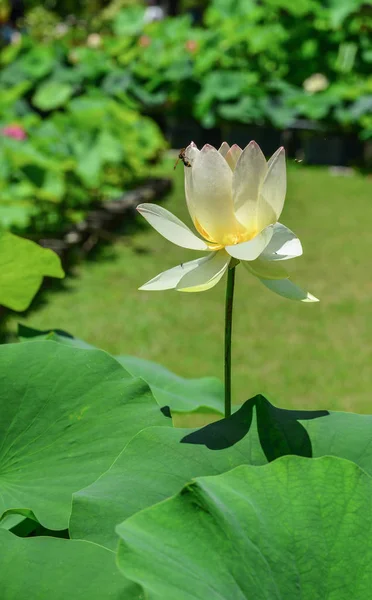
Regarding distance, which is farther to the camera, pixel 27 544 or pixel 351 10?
pixel 351 10

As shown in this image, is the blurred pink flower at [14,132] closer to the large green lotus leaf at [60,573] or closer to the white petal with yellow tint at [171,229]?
the white petal with yellow tint at [171,229]

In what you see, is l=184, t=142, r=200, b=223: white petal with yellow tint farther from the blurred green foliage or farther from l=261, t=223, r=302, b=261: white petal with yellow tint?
the blurred green foliage

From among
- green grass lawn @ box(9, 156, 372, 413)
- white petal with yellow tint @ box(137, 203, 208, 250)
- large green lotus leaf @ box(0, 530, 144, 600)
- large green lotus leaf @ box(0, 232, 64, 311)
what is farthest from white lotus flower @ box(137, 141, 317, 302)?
green grass lawn @ box(9, 156, 372, 413)

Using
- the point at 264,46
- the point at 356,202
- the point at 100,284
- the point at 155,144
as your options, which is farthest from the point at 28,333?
the point at 264,46

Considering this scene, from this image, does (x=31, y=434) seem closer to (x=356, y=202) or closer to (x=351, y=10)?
(x=356, y=202)

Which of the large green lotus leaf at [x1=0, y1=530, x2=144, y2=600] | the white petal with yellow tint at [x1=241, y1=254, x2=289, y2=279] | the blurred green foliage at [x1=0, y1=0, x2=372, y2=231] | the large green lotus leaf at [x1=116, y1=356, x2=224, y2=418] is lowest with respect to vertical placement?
the blurred green foliage at [x1=0, y1=0, x2=372, y2=231]

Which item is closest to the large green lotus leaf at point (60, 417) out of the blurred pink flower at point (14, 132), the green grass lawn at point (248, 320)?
the green grass lawn at point (248, 320)
